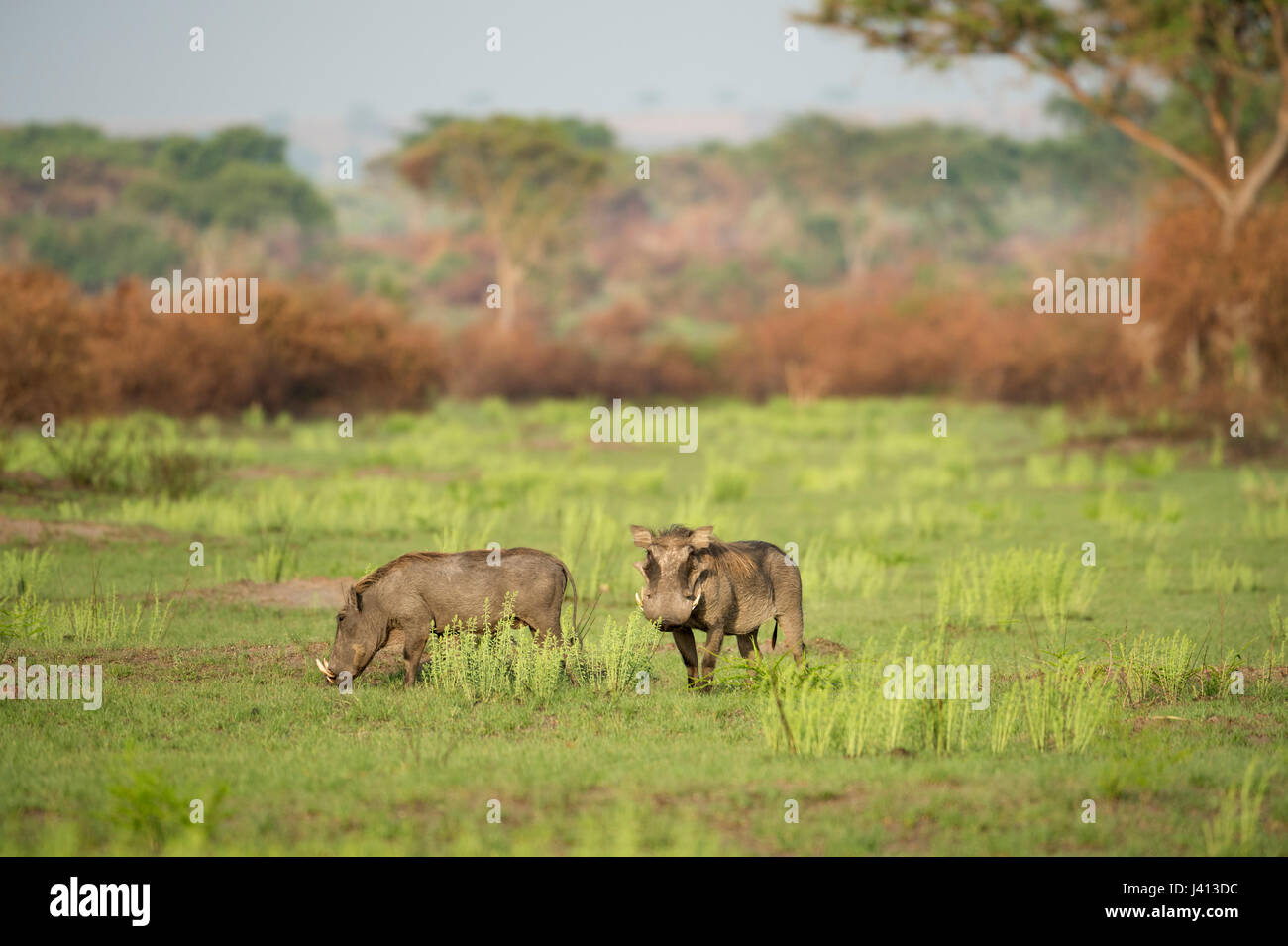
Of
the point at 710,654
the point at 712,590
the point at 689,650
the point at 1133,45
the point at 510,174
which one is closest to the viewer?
the point at 712,590

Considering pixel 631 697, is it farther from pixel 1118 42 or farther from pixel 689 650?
pixel 1118 42

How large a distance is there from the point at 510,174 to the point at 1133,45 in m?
35.3

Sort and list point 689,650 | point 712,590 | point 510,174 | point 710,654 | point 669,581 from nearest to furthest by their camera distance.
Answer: point 669,581 < point 712,590 < point 710,654 < point 689,650 < point 510,174

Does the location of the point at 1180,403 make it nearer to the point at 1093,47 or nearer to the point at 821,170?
the point at 1093,47

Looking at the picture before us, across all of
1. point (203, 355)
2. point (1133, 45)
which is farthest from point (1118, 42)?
point (203, 355)

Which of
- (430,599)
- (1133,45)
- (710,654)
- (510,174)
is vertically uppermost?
(510,174)

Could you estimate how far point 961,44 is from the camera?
96.5 feet

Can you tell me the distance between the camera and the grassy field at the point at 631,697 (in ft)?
19.9

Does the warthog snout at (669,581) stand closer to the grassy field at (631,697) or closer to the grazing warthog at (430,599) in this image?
the grassy field at (631,697)

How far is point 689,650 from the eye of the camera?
8539 mm

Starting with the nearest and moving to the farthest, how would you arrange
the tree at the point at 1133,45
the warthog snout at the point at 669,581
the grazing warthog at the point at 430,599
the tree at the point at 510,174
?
the warthog snout at the point at 669,581 < the grazing warthog at the point at 430,599 < the tree at the point at 1133,45 < the tree at the point at 510,174

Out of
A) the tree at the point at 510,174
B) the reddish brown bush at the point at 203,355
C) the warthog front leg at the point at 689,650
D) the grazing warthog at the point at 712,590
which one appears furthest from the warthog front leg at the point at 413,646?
the tree at the point at 510,174

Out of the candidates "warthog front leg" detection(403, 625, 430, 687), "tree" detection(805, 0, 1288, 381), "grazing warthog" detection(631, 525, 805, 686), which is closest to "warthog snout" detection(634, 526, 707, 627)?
"grazing warthog" detection(631, 525, 805, 686)
